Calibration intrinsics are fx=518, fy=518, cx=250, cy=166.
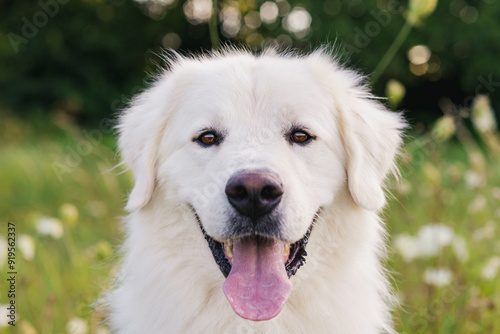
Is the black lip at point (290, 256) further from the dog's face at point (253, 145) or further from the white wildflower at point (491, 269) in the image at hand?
the white wildflower at point (491, 269)

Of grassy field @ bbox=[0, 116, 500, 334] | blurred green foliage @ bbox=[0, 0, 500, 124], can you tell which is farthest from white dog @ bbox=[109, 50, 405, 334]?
blurred green foliage @ bbox=[0, 0, 500, 124]

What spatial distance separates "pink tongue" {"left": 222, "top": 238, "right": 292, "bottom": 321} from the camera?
2.41 m

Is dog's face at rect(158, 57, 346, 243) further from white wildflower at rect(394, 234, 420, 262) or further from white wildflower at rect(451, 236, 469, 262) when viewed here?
white wildflower at rect(451, 236, 469, 262)

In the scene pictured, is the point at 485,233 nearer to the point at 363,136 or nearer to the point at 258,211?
the point at 363,136

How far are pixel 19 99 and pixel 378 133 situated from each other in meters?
20.9

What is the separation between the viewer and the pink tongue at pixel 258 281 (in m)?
2.41

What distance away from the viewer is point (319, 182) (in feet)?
8.51

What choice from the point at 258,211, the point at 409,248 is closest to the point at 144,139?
the point at 258,211

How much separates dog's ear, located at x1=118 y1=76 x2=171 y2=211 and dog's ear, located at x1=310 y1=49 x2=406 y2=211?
2.95 feet

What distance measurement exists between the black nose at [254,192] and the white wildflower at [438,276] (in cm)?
180

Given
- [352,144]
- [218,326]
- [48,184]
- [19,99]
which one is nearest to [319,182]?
[352,144]

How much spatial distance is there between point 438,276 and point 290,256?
4.93 feet

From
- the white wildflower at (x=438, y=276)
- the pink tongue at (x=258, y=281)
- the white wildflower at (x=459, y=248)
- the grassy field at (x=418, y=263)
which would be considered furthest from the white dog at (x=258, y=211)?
the white wildflower at (x=459, y=248)

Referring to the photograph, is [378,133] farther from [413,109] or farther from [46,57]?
[46,57]
